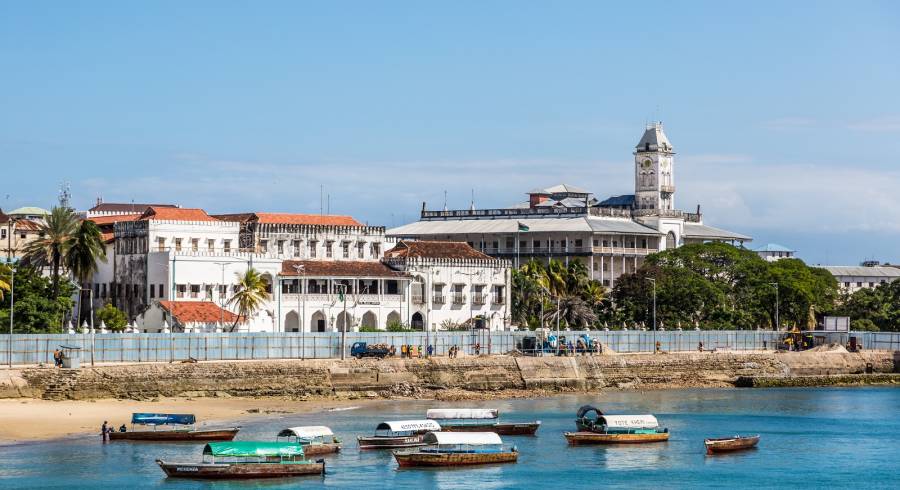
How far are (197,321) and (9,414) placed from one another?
31.7m

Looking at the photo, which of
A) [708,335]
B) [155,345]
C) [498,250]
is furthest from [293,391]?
[498,250]

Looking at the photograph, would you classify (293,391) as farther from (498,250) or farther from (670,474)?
(498,250)

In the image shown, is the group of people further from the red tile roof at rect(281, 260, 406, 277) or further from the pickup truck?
the red tile roof at rect(281, 260, 406, 277)

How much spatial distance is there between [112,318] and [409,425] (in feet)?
134

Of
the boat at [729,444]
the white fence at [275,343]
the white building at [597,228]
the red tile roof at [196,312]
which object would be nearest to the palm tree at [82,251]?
the red tile roof at [196,312]

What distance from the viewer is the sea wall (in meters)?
90.5

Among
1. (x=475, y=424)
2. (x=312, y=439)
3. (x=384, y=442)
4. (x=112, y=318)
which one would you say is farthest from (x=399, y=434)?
(x=112, y=318)

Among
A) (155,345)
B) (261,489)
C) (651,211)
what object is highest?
(651,211)

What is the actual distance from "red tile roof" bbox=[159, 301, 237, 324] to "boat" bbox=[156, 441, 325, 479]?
138 ft

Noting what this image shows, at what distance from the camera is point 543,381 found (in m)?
112

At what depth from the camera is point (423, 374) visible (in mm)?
105938

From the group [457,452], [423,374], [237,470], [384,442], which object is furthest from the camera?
[423,374]

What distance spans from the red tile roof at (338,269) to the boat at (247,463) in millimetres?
53327

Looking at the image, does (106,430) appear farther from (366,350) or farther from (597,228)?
(597,228)
